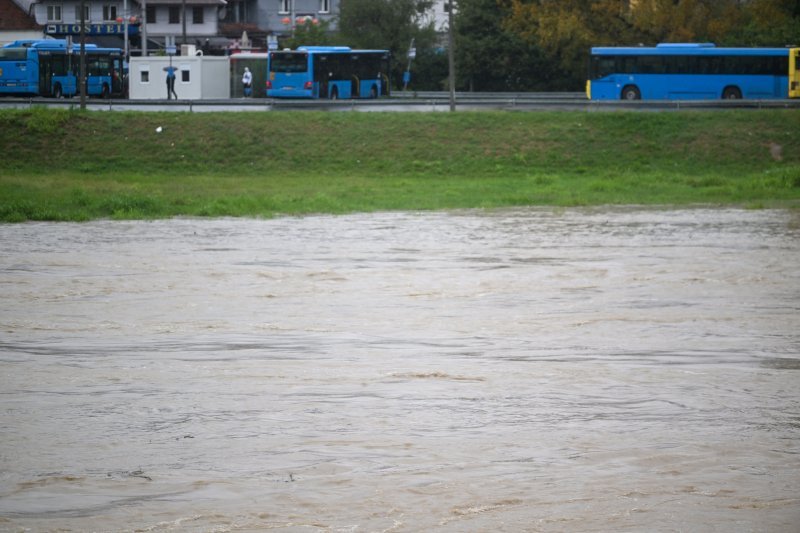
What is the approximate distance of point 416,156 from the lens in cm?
4041

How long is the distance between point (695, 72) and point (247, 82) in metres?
20.0

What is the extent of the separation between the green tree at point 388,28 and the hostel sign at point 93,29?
66.0ft

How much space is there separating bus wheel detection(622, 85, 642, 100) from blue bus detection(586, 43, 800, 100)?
4 cm

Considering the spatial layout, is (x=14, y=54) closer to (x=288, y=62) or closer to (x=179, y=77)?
(x=179, y=77)

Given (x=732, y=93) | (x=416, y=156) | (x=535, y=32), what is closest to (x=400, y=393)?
(x=416, y=156)

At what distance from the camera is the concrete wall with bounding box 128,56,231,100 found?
60656 millimetres

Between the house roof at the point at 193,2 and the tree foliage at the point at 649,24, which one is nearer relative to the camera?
the tree foliage at the point at 649,24

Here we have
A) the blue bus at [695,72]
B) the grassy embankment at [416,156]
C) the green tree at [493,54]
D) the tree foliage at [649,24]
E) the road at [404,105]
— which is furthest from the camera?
the green tree at [493,54]

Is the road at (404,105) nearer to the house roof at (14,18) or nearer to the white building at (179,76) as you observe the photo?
the white building at (179,76)

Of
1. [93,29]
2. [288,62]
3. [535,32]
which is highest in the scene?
[93,29]

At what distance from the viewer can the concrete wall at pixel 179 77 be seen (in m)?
60.7

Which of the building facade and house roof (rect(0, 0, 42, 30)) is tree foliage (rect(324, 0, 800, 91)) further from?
house roof (rect(0, 0, 42, 30))

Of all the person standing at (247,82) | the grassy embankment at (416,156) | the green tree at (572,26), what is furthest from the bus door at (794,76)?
the person standing at (247,82)

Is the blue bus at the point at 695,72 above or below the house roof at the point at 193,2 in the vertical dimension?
below
